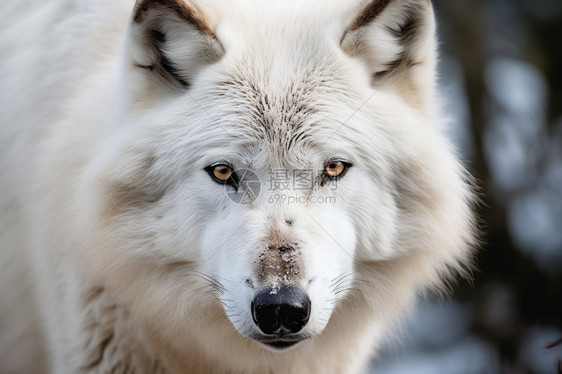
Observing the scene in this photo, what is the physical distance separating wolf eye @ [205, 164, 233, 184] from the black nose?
0.69m

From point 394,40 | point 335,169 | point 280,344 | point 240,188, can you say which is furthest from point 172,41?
point 280,344

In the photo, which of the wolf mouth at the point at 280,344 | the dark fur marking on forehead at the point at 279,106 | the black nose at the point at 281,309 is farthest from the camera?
the dark fur marking on forehead at the point at 279,106

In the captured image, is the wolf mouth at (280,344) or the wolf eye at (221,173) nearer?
the wolf mouth at (280,344)

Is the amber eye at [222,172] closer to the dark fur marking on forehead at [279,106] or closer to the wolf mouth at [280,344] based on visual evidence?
the dark fur marking on forehead at [279,106]

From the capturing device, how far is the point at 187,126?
3859 millimetres

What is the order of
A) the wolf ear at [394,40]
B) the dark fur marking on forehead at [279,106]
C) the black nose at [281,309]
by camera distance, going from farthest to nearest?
the wolf ear at [394,40]
the dark fur marking on forehead at [279,106]
the black nose at [281,309]

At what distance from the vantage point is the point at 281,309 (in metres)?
3.27

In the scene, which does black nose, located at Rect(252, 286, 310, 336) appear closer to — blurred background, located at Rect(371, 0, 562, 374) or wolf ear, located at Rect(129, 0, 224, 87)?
wolf ear, located at Rect(129, 0, 224, 87)

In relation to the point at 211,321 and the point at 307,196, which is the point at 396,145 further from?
the point at 211,321

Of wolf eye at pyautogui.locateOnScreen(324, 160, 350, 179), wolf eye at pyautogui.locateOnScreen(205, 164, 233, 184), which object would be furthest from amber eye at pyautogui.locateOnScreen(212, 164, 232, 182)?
wolf eye at pyautogui.locateOnScreen(324, 160, 350, 179)

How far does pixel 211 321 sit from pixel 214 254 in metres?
0.57

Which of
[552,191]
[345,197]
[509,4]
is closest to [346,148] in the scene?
[345,197]

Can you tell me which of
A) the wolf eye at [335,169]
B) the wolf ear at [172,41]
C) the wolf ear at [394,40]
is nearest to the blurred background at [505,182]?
the wolf ear at [394,40]

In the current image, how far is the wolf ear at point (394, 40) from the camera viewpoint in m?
3.86
